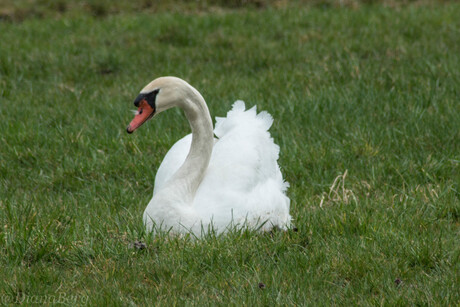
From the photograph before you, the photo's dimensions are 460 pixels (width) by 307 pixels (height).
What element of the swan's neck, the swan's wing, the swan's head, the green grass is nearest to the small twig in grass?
the green grass

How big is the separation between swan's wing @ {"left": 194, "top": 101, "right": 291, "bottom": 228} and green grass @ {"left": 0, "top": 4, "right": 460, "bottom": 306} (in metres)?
0.18

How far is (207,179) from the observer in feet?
15.8

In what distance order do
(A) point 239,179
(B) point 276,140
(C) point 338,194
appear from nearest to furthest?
(A) point 239,179 → (C) point 338,194 → (B) point 276,140

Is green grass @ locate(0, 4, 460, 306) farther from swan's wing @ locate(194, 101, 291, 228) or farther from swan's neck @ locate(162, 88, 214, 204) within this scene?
swan's neck @ locate(162, 88, 214, 204)

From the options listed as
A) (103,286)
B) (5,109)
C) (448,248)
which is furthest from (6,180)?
(448,248)

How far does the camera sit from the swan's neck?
4.56 meters

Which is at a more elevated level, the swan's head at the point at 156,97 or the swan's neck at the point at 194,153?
the swan's head at the point at 156,97

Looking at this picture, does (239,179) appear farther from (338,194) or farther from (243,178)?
(338,194)

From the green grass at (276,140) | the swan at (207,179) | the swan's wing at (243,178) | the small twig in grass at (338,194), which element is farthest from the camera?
the small twig in grass at (338,194)

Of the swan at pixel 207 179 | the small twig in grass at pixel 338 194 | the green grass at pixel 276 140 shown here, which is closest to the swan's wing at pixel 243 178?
the swan at pixel 207 179

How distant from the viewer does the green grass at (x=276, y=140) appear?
3857 mm

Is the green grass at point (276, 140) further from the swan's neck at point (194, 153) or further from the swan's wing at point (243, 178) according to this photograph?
the swan's neck at point (194, 153)

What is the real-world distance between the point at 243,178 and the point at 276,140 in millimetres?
1903

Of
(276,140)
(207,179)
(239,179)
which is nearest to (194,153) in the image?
(207,179)
